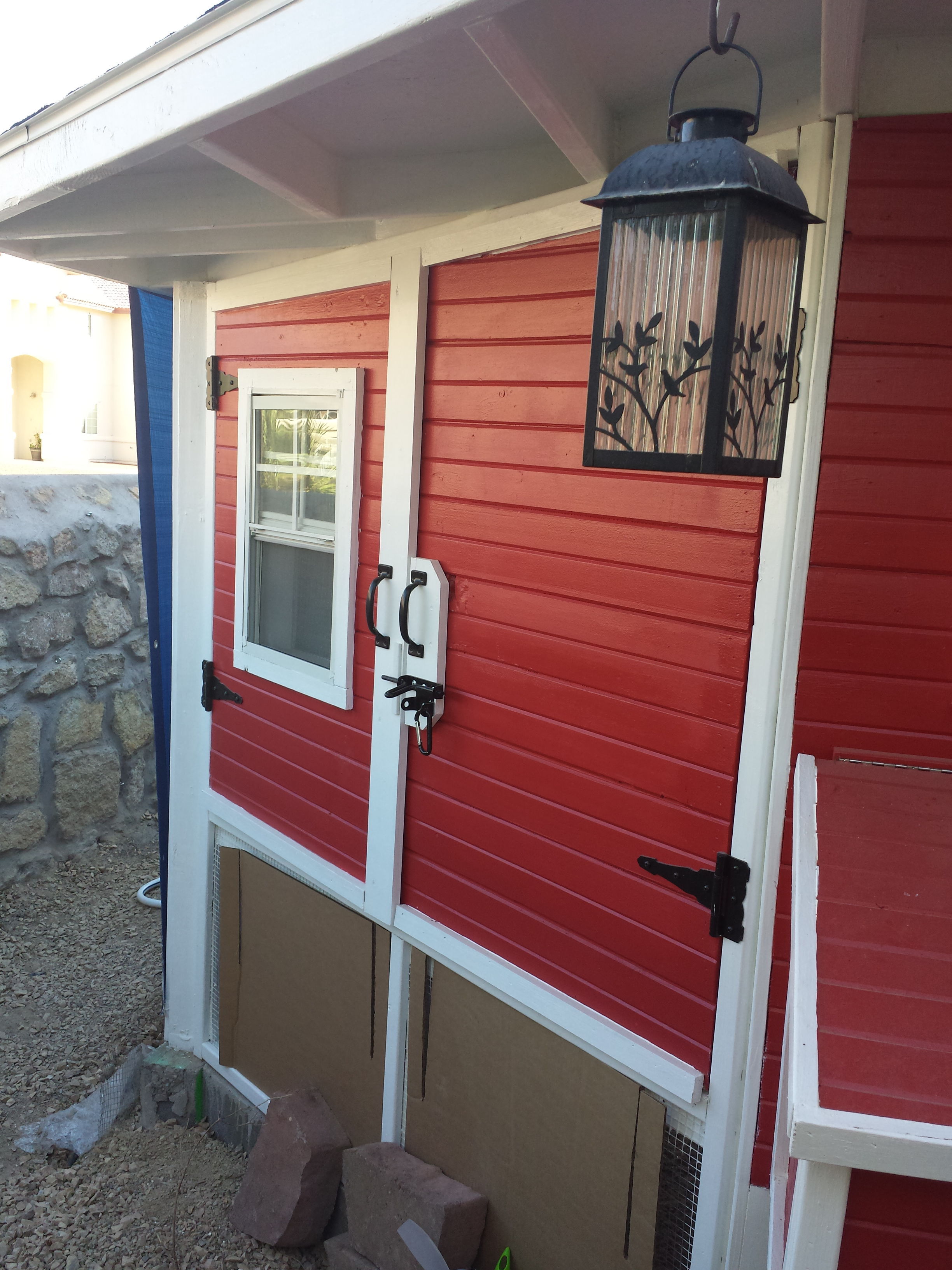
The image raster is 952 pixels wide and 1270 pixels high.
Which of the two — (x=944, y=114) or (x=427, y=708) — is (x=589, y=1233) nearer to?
(x=427, y=708)

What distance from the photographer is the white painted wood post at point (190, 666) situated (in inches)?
153

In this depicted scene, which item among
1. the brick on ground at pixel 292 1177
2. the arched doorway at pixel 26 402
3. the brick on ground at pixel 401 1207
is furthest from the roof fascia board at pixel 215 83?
the arched doorway at pixel 26 402

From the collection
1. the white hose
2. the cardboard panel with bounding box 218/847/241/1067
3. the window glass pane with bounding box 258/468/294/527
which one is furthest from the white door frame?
the white hose

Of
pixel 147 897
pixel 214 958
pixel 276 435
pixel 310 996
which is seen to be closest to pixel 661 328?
pixel 276 435

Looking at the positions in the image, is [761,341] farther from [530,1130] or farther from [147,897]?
[147,897]

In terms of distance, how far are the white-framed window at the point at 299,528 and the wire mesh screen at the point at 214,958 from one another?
2.88 ft

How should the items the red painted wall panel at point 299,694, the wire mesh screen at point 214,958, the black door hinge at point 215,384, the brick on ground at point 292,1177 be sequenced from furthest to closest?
the wire mesh screen at point 214,958
the black door hinge at point 215,384
the brick on ground at point 292,1177
the red painted wall panel at point 299,694

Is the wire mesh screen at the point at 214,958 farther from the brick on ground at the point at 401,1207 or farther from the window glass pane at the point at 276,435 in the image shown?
the window glass pane at the point at 276,435

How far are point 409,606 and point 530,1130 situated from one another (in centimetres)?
151

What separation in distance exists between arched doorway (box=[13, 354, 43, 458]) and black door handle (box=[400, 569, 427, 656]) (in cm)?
1490

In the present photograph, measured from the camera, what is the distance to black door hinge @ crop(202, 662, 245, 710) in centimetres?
393

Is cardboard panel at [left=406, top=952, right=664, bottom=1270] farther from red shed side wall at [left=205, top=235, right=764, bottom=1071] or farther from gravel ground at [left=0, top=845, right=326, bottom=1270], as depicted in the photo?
gravel ground at [left=0, top=845, right=326, bottom=1270]

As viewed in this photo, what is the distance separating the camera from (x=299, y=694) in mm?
3533

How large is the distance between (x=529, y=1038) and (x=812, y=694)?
4.33ft
